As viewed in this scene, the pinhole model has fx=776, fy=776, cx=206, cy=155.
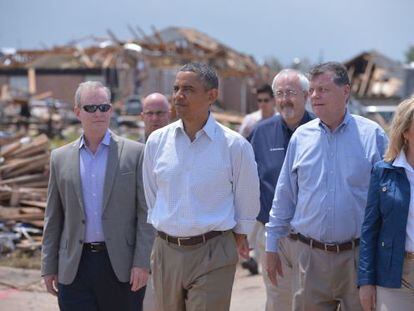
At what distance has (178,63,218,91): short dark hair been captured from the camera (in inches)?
191

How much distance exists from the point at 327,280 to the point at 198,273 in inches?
35.6

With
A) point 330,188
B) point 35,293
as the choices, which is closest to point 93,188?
point 330,188

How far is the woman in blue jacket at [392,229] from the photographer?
4.35 m

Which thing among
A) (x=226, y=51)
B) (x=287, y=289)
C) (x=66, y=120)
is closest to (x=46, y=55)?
(x=226, y=51)

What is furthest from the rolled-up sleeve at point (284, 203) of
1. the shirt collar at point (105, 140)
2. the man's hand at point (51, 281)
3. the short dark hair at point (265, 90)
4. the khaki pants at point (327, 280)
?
the short dark hair at point (265, 90)

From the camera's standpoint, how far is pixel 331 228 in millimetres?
5031

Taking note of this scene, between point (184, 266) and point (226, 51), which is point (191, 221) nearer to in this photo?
point (184, 266)

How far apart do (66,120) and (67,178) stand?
91.3 feet

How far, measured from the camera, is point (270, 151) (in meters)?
6.51

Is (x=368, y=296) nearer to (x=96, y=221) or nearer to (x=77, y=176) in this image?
(x=96, y=221)

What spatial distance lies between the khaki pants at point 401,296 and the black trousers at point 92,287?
1.77m

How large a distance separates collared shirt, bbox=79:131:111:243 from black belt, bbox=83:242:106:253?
0.07 ft

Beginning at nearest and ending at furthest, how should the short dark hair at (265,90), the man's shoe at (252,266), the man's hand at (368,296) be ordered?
the man's hand at (368,296), the short dark hair at (265,90), the man's shoe at (252,266)

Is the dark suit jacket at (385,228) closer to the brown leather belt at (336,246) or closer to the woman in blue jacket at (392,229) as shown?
the woman in blue jacket at (392,229)
